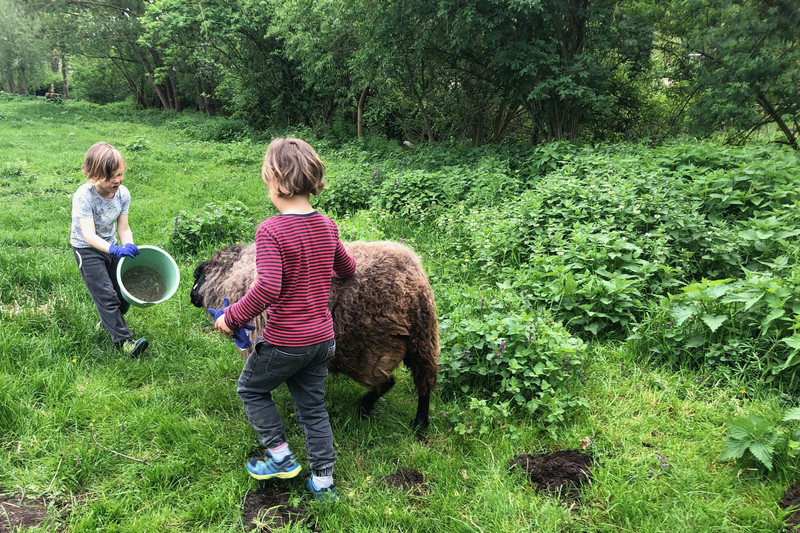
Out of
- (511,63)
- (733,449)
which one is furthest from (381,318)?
(511,63)

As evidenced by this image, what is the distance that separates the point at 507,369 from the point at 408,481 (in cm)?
106

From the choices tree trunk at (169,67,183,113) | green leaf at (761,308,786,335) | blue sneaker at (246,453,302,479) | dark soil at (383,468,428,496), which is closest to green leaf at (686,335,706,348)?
green leaf at (761,308,786,335)

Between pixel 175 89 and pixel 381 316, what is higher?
pixel 175 89

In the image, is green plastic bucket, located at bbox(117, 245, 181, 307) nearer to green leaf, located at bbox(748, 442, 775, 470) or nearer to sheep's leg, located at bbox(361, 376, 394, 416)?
sheep's leg, located at bbox(361, 376, 394, 416)

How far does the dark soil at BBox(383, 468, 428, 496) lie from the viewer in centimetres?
250

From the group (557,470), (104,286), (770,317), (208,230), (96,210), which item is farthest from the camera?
(208,230)

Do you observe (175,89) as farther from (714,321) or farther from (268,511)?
(714,321)

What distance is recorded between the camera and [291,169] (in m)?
2.17

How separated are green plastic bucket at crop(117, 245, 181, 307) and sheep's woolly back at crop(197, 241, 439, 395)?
3.02ft

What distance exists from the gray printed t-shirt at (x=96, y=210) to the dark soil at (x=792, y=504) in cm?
454

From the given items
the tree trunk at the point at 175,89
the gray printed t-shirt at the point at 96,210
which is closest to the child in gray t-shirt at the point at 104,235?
the gray printed t-shirt at the point at 96,210

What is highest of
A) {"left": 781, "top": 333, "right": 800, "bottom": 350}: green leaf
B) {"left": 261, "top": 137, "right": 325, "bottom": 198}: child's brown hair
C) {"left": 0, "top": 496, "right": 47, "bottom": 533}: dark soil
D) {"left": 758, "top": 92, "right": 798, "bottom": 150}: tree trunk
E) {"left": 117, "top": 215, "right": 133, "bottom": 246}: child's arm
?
{"left": 758, "top": 92, "right": 798, "bottom": 150}: tree trunk

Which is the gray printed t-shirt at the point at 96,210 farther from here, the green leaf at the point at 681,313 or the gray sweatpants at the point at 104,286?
the green leaf at the point at 681,313

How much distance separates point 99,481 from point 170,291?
1342 millimetres
